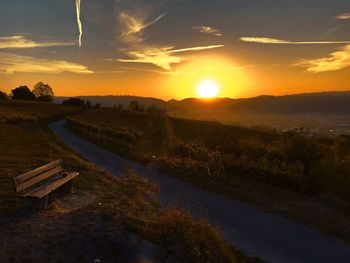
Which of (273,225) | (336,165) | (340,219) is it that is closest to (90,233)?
(273,225)

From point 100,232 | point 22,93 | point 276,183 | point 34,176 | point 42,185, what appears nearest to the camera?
point 100,232

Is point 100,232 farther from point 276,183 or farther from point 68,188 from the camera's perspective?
point 276,183

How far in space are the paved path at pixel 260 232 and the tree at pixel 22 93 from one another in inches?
4736

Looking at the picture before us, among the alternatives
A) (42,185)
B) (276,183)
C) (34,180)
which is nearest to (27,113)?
(276,183)

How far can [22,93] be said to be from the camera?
12769 cm

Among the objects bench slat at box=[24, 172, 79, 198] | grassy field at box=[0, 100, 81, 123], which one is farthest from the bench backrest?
grassy field at box=[0, 100, 81, 123]

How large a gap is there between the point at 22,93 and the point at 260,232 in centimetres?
12703

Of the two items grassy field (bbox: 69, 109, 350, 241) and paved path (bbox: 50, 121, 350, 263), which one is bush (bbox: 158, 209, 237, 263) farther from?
grassy field (bbox: 69, 109, 350, 241)

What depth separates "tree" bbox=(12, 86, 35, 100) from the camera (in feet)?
416

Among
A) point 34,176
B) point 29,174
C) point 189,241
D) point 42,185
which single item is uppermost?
point 29,174

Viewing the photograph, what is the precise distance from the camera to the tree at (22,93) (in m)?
127

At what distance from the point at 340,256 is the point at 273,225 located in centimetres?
223

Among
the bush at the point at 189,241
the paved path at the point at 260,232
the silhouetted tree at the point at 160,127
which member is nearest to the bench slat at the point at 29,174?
the bush at the point at 189,241

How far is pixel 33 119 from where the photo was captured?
52875 mm
